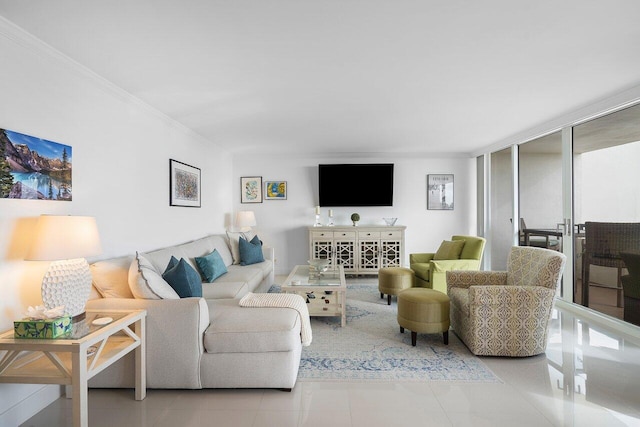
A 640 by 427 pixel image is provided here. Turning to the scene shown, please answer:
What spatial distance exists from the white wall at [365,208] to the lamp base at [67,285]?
13.9ft

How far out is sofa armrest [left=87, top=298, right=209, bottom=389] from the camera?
84.2 inches

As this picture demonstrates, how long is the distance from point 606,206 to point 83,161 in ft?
17.0

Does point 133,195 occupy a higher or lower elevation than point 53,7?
lower

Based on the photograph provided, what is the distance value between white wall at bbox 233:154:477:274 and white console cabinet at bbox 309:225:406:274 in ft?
1.82

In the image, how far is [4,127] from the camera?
1.87 meters

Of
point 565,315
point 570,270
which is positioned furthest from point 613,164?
point 565,315

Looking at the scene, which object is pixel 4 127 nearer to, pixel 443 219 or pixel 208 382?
pixel 208 382

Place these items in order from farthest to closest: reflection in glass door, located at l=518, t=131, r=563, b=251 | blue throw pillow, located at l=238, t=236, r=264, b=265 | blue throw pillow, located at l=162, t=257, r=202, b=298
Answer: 1. blue throw pillow, located at l=238, t=236, r=264, b=265
2. reflection in glass door, located at l=518, t=131, r=563, b=251
3. blue throw pillow, located at l=162, t=257, r=202, b=298

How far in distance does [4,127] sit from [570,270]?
18.1 feet

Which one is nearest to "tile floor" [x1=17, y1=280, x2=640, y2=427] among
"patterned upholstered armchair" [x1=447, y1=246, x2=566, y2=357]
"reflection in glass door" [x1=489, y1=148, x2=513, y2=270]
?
"patterned upholstered armchair" [x1=447, y1=246, x2=566, y2=357]

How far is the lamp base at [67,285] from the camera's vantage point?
1779mm

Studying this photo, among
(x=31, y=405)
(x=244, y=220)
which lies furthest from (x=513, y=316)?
(x=244, y=220)

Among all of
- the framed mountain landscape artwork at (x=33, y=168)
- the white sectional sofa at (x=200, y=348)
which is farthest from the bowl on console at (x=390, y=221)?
the framed mountain landscape artwork at (x=33, y=168)

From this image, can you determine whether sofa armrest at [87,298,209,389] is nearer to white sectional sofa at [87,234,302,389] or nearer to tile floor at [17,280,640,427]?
white sectional sofa at [87,234,302,389]
